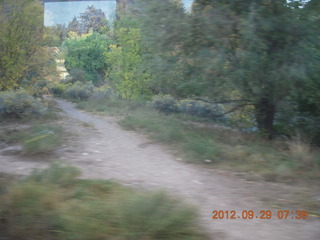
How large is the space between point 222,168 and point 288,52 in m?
3.62

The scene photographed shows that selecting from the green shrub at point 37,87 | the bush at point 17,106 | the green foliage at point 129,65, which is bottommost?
the bush at point 17,106

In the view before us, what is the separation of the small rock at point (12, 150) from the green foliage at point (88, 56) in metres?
30.1

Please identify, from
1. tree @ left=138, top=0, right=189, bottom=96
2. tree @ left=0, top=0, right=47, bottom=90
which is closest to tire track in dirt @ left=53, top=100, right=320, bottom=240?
tree @ left=138, top=0, right=189, bottom=96

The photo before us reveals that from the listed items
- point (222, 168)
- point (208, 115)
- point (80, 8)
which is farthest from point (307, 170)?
point (80, 8)

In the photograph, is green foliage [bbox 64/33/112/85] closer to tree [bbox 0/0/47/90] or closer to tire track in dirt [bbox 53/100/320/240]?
tree [bbox 0/0/47/90]

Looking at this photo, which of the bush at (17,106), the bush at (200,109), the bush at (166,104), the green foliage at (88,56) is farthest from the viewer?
the green foliage at (88,56)

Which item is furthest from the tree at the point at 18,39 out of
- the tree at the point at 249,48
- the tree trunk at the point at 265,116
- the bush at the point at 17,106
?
the tree trunk at the point at 265,116

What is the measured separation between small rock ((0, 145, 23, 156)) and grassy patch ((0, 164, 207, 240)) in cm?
319

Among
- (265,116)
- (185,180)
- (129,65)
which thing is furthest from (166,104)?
(185,180)

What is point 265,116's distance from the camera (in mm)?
10102

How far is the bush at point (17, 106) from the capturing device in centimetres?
1116

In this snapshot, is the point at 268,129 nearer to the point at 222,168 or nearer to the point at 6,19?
the point at 222,168

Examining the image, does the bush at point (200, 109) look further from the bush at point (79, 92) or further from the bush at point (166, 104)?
the bush at point (79, 92)
